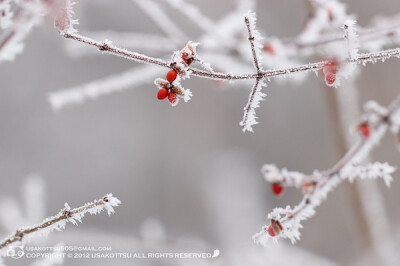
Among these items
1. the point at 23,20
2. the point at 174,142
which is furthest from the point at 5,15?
the point at 174,142

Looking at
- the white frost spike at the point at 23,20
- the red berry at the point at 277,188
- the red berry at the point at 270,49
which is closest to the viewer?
the white frost spike at the point at 23,20

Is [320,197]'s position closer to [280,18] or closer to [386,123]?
[386,123]

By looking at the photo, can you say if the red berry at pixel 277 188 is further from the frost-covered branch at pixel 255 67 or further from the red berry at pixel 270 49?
the red berry at pixel 270 49

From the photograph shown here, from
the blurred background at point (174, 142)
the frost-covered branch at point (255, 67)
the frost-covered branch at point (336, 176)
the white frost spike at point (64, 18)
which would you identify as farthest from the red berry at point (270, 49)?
the blurred background at point (174, 142)

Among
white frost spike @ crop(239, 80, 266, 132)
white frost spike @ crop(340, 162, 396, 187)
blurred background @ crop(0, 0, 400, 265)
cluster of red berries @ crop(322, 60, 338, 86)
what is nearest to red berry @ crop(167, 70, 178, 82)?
white frost spike @ crop(239, 80, 266, 132)

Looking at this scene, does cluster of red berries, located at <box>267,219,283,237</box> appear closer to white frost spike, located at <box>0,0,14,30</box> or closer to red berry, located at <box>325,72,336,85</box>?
red berry, located at <box>325,72,336,85</box>

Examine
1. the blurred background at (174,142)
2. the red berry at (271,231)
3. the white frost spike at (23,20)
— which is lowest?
the red berry at (271,231)
